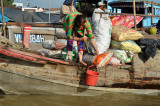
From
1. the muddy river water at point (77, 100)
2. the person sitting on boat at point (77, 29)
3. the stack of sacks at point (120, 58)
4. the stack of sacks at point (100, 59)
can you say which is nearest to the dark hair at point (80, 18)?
the person sitting on boat at point (77, 29)

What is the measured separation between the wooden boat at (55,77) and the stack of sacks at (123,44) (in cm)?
16

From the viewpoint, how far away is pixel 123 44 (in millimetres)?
4137

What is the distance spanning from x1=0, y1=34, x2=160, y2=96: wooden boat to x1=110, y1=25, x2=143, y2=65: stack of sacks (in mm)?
160

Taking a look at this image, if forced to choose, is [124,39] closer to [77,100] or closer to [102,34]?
[102,34]

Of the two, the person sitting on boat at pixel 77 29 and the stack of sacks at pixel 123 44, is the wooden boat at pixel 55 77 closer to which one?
the stack of sacks at pixel 123 44

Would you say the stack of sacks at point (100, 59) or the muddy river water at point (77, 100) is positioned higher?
the stack of sacks at point (100, 59)

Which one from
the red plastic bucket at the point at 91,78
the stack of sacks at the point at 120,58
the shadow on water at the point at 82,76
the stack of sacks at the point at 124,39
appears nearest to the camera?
the red plastic bucket at the point at 91,78

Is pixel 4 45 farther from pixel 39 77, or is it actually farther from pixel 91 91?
pixel 91 91

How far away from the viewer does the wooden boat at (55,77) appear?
3.51 m

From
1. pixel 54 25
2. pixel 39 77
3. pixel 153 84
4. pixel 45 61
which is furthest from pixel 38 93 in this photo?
pixel 54 25

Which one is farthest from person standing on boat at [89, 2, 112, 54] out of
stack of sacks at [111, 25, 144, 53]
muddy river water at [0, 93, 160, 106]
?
muddy river water at [0, 93, 160, 106]

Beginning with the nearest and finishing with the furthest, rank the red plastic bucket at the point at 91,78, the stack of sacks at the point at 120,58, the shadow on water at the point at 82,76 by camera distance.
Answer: the red plastic bucket at the point at 91,78 → the shadow on water at the point at 82,76 → the stack of sacks at the point at 120,58

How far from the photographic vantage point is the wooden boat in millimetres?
3512

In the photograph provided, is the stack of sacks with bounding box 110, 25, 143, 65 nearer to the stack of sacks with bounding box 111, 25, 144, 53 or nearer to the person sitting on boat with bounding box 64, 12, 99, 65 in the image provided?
the stack of sacks with bounding box 111, 25, 144, 53
